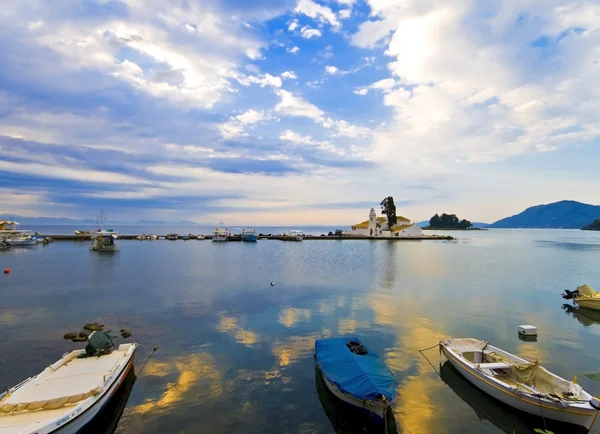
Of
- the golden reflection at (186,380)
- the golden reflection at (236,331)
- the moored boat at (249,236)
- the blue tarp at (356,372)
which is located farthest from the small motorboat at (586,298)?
the moored boat at (249,236)

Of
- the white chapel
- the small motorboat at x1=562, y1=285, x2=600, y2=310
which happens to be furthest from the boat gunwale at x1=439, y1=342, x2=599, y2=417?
the white chapel

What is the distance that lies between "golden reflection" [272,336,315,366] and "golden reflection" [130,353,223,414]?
153 inches

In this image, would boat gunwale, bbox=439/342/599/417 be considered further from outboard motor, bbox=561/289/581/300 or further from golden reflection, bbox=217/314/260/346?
outboard motor, bbox=561/289/581/300

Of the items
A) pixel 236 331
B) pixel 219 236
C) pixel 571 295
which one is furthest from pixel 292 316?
pixel 219 236

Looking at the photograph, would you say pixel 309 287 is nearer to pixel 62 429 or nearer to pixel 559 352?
pixel 559 352

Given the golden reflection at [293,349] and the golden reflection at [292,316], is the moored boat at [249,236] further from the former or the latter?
the golden reflection at [293,349]

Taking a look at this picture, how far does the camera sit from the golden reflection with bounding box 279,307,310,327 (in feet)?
87.5

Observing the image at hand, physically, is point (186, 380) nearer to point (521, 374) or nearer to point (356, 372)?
point (356, 372)

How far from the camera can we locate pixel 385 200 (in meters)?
142

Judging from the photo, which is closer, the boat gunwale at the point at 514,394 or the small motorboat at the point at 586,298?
the boat gunwale at the point at 514,394

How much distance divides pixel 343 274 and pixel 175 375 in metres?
35.1

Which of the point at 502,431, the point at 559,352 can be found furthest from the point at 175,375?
the point at 559,352

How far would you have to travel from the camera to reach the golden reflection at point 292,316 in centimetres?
2666

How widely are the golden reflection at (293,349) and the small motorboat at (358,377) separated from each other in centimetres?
258
